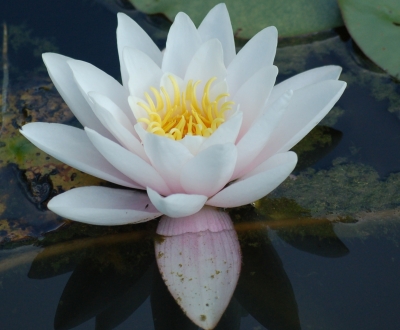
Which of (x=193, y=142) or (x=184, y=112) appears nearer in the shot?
(x=193, y=142)

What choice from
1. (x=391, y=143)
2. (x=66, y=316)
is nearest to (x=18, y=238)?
(x=66, y=316)

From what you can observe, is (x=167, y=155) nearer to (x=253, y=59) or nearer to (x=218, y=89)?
(x=218, y=89)

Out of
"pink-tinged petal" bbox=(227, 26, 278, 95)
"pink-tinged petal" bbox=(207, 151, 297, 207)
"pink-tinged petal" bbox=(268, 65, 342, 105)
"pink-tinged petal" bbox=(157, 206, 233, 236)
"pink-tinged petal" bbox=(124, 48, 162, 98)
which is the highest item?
"pink-tinged petal" bbox=(124, 48, 162, 98)

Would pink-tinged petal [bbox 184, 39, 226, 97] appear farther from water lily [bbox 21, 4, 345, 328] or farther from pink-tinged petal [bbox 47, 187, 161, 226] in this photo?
pink-tinged petal [bbox 47, 187, 161, 226]

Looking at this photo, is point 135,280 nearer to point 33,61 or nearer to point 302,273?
point 302,273

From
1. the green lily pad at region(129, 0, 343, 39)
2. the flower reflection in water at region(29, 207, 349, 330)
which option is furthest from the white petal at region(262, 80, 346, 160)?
the green lily pad at region(129, 0, 343, 39)

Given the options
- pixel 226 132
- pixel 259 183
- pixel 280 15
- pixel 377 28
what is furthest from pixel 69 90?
pixel 377 28

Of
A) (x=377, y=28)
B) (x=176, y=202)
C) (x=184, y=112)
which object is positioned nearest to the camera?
(x=176, y=202)

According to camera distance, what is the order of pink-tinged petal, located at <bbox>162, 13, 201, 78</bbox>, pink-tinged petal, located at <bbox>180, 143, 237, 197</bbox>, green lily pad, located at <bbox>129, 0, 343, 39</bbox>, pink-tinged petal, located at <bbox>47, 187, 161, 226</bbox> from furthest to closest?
green lily pad, located at <bbox>129, 0, 343, 39</bbox> < pink-tinged petal, located at <bbox>162, 13, 201, 78</bbox> < pink-tinged petal, located at <bbox>47, 187, 161, 226</bbox> < pink-tinged petal, located at <bbox>180, 143, 237, 197</bbox>
